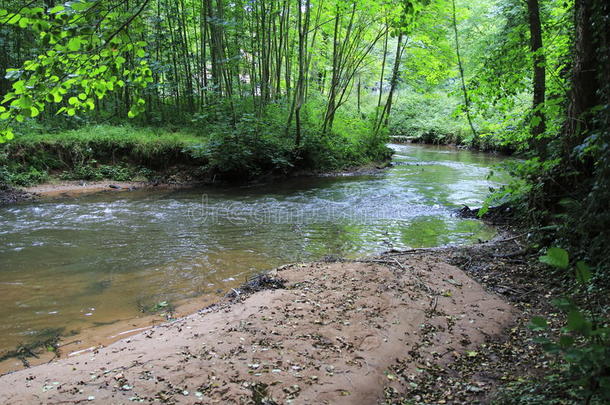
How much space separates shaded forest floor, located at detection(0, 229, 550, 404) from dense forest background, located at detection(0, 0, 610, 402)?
2.61ft

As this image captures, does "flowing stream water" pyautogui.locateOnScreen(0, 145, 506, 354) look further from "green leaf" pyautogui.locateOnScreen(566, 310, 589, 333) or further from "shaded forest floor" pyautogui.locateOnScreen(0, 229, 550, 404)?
"green leaf" pyautogui.locateOnScreen(566, 310, 589, 333)

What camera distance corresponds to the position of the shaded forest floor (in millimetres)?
3072

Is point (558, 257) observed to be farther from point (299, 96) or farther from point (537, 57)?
point (299, 96)

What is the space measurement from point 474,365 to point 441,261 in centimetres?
274

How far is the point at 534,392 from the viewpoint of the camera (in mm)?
2707

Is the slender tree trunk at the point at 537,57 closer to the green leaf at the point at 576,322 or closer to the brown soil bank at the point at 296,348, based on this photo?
the brown soil bank at the point at 296,348

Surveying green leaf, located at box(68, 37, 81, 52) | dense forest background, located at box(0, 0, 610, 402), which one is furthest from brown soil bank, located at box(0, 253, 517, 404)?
green leaf, located at box(68, 37, 81, 52)

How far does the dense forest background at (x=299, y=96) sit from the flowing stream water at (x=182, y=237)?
149 cm

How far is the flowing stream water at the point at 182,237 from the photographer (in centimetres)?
548

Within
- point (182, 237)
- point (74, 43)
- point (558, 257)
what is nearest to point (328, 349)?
point (558, 257)

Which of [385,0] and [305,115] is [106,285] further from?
[305,115]

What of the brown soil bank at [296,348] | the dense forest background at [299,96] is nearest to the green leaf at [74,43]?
the dense forest background at [299,96]

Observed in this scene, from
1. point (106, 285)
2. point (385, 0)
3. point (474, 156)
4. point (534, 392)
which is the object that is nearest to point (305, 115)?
point (385, 0)

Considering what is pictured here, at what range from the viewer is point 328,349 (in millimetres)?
3646
